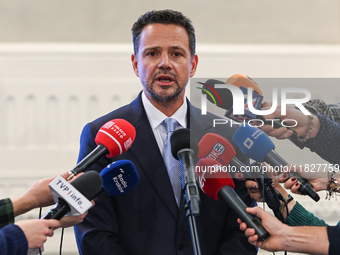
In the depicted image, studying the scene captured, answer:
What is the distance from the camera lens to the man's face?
5.82ft

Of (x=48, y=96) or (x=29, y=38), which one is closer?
(x=48, y=96)

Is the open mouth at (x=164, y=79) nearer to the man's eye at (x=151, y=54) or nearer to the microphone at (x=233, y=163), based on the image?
the man's eye at (x=151, y=54)

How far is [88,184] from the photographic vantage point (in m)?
1.23

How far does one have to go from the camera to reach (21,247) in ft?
3.78

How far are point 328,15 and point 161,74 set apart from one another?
285cm

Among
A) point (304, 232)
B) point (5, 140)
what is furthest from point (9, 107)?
point (304, 232)

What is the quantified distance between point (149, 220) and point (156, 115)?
0.52 metres

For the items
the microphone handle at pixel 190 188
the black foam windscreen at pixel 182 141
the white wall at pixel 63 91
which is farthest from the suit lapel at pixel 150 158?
the white wall at pixel 63 91

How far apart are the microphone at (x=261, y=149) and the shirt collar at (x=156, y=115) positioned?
0.38 meters

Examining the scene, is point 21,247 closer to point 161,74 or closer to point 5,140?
point 161,74

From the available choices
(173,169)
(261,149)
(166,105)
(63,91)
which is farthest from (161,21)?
(63,91)

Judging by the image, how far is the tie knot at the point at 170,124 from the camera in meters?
1.76

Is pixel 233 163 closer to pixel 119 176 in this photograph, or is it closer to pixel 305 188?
pixel 305 188

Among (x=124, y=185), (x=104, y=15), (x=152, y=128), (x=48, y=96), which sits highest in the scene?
(x=104, y=15)
